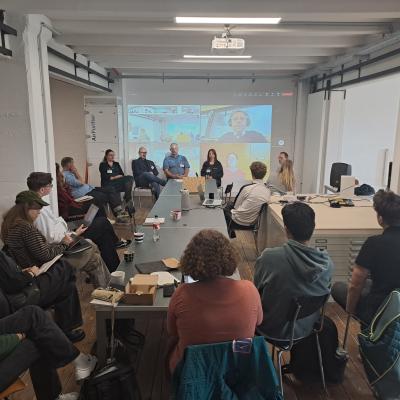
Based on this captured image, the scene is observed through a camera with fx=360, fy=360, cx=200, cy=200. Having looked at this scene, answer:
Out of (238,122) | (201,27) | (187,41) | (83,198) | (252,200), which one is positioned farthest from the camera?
(238,122)

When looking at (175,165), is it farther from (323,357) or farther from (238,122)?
(323,357)

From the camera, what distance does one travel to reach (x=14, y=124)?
12.5 feet

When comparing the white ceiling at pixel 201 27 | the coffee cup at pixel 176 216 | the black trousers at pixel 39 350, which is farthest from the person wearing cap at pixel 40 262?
the white ceiling at pixel 201 27

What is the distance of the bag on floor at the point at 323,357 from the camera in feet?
7.68

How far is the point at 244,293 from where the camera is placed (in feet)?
5.42

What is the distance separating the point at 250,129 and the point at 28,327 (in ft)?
23.6

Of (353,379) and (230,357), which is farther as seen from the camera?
(353,379)

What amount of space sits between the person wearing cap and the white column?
3.94 ft

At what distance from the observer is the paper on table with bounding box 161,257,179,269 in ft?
8.23

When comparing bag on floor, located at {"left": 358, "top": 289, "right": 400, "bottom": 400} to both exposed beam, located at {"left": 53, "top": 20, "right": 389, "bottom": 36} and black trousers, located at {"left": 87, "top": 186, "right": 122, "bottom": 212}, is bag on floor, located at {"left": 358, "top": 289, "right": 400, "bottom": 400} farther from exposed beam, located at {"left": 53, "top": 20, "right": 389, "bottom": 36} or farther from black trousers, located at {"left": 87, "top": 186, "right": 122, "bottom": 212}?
black trousers, located at {"left": 87, "top": 186, "right": 122, "bottom": 212}

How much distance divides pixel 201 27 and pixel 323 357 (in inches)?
144

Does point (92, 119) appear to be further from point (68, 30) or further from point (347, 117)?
point (347, 117)

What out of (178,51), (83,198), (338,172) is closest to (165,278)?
(83,198)

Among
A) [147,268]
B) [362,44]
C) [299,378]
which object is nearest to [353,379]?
[299,378]
